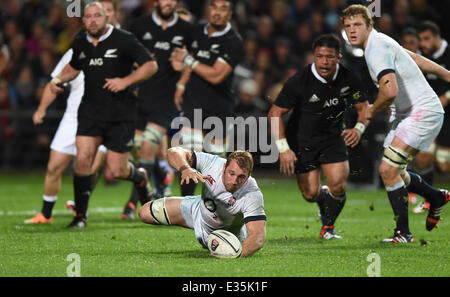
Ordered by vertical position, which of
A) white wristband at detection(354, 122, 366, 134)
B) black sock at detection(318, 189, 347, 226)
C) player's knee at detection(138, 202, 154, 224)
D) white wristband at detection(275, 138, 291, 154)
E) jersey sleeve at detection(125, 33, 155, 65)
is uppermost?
jersey sleeve at detection(125, 33, 155, 65)

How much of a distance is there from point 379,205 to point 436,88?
78.7 inches

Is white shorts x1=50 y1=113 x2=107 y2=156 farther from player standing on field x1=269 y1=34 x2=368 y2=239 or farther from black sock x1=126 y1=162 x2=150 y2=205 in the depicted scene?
player standing on field x1=269 y1=34 x2=368 y2=239

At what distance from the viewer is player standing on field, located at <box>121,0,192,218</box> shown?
11.1 m

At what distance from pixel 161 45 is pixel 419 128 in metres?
4.18

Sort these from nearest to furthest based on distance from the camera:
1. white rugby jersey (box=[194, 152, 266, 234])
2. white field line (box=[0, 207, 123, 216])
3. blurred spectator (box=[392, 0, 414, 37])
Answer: white rugby jersey (box=[194, 152, 266, 234]) < white field line (box=[0, 207, 123, 216]) < blurred spectator (box=[392, 0, 414, 37])

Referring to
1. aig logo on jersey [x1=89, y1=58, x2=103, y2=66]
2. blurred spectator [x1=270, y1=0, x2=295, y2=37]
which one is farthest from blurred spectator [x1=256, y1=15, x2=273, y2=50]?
aig logo on jersey [x1=89, y1=58, x2=103, y2=66]

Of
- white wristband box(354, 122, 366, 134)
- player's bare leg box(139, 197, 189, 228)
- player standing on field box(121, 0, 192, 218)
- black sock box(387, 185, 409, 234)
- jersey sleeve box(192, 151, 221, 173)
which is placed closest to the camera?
jersey sleeve box(192, 151, 221, 173)

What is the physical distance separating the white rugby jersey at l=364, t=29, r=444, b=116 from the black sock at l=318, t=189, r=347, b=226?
3.76 ft

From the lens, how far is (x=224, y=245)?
7051 millimetres

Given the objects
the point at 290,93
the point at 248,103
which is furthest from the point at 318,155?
the point at 248,103

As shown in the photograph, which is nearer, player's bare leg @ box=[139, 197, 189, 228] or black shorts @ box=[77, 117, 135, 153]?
player's bare leg @ box=[139, 197, 189, 228]

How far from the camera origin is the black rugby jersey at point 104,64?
9336 mm

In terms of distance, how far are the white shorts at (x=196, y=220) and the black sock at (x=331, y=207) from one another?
1.45 metres

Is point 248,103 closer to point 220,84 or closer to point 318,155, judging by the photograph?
point 220,84
